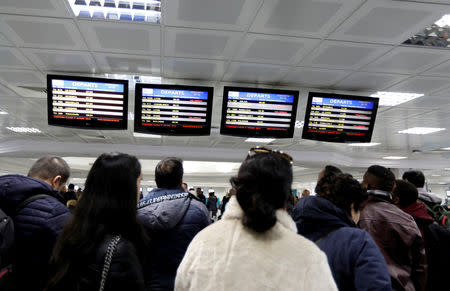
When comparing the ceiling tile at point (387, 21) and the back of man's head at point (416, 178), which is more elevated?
the ceiling tile at point (387, 21)

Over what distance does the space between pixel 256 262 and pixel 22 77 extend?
17.0 ft

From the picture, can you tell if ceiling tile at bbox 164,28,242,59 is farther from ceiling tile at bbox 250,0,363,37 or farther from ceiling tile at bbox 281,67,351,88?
ceiling tile at bbox 281,67,351,88

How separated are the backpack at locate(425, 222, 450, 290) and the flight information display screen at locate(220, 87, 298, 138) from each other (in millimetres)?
2101

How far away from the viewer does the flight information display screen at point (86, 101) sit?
405 centimetres

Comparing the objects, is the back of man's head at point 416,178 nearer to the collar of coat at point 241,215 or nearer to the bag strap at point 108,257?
the collar of coat at point 241,215

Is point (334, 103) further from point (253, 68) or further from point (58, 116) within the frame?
point (58, 116)

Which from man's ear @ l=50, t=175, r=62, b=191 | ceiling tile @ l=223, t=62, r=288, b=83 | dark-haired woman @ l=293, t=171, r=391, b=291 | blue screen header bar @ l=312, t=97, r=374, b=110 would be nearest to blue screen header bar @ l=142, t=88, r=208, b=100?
ceiling tile @ l=223, t=62, r=288, b=83

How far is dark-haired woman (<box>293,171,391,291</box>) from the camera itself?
139 centimetres

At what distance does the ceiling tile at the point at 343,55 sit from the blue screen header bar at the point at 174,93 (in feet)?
4.48

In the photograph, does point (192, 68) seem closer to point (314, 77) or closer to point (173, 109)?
point (173, 109)

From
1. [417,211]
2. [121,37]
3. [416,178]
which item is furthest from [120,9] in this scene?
[416,178]

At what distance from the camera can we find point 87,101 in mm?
4090

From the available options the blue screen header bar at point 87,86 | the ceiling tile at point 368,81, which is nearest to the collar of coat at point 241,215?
the blue screen header bar at point 87,86

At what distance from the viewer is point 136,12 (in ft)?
10.6
